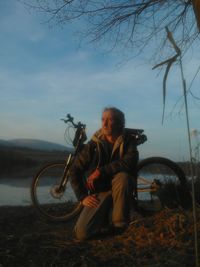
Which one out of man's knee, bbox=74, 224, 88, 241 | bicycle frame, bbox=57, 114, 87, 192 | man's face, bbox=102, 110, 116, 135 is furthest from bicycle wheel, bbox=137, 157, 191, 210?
man's knee, bbox=74, 224, 88, 241

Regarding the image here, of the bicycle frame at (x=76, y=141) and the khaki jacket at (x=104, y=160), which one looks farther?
the bicycle frame at (x=76, y=141)

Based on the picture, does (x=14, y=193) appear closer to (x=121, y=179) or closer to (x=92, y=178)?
(x=92, y=178)

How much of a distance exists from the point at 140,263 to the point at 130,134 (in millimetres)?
1540

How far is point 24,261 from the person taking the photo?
141 inches

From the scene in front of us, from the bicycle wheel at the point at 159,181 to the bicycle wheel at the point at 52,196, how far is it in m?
0.73

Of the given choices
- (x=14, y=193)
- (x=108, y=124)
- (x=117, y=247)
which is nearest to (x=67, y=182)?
(x=108, y=124)

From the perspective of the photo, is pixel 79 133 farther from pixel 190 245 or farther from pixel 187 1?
pixel 190 245

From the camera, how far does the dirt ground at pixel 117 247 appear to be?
354 centimetres

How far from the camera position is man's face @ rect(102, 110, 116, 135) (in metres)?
4.66


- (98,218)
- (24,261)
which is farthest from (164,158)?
(24,261)

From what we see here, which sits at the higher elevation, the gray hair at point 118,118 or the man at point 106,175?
the gray hair at point 118,118

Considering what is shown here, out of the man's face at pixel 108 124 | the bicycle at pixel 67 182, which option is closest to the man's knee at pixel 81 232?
the man's face at pixel 108 124

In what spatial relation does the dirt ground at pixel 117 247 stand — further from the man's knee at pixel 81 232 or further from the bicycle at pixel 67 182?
the bicycle at pixel 67 182

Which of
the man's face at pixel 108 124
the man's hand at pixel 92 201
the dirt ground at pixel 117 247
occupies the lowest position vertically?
the dirt ground at pixel 117 247
